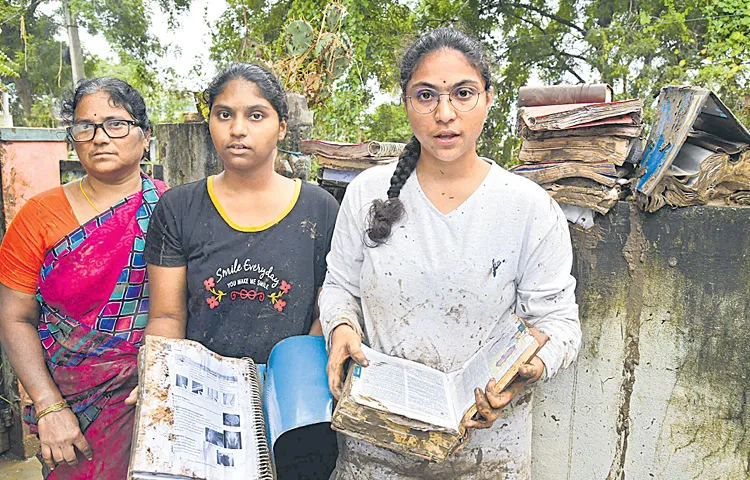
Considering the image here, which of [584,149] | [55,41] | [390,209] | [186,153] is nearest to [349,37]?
[186,153]

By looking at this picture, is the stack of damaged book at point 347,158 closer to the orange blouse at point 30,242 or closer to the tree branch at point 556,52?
the orange blouse at point 30,242

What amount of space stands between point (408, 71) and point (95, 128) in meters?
1.11

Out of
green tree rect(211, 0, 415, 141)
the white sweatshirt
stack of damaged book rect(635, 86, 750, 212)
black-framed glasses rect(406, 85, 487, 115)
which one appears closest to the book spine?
the white sweatshirt

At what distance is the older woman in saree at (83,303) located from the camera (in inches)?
76.2

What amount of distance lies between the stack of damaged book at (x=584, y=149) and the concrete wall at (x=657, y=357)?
0.12 metres

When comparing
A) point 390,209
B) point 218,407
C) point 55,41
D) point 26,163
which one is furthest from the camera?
point 55,41

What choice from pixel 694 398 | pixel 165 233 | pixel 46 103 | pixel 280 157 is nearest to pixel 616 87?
pixel 280 157

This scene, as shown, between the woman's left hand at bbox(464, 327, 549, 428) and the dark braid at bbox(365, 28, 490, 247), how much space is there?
509mm

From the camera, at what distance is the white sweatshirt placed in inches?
62.6

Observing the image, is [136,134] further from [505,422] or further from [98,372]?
[505,422]

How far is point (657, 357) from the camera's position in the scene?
214cm

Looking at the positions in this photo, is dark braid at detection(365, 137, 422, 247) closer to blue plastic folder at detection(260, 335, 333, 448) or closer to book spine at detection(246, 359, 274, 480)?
blue plastic folder at detection(260, 335, 333, 448)

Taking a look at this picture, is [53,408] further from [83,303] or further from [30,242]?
[30,242]

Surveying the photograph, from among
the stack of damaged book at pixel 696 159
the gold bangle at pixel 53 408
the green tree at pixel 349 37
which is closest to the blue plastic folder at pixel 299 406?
the gold bangle at pixel 53 408
